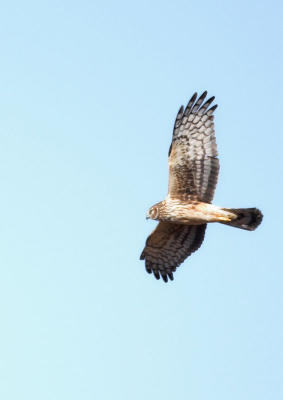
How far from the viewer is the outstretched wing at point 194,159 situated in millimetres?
15414

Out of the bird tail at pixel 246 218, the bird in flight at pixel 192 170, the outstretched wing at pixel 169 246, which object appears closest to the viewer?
the bird tail at pixel 246 218

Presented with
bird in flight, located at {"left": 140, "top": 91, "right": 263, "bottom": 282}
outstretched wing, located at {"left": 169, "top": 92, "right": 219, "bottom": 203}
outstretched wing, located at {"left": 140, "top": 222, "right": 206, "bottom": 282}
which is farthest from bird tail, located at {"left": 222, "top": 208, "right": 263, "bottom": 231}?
outstretched wing, located at {"left": 140, "top": 222, "right": 206, "bottom": 282}

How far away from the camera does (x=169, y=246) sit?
16719 mm

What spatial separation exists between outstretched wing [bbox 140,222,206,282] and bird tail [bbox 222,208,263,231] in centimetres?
145

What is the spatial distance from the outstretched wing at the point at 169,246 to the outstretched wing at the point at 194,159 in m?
1.06

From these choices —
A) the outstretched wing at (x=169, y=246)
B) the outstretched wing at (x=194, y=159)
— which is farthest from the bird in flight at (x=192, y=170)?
the outstretched wing at (x=169, y=246)

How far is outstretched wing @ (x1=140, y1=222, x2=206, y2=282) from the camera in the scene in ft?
54.1

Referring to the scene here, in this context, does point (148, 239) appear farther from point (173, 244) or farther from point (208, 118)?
point (208, 118)

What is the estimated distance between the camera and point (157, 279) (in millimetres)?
16984

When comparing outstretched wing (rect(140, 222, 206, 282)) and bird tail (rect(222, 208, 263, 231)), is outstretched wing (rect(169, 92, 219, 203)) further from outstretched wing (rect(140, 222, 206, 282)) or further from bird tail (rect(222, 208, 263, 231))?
outstretched wing (rect(140, 222, 206, 282))

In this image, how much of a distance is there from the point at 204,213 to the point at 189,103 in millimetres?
1982

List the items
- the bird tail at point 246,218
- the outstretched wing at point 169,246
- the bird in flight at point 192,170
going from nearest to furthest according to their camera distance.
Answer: the bird tail at point 246,218, the bird in flight at point 192,170, the outstretched wing at point 169,246

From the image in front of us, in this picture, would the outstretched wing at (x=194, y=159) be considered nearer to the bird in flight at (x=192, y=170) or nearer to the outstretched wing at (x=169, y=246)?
the bird in flight at (x=192, y=170)

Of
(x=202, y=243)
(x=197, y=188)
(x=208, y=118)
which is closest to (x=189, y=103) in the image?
(x=208, y=118)
